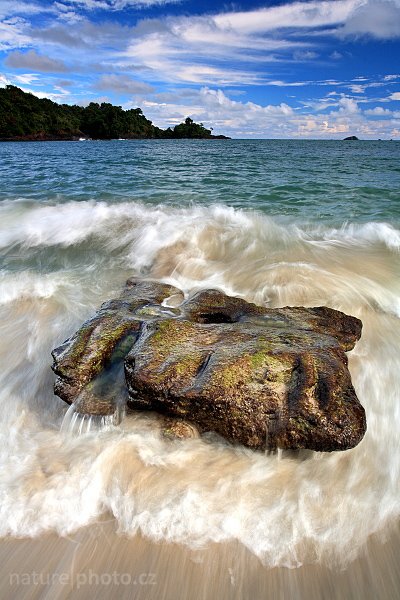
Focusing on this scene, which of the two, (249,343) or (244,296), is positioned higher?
(249,343)

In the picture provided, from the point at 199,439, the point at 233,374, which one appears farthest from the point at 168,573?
the point at 233,374

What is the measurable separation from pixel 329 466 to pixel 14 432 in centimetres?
250

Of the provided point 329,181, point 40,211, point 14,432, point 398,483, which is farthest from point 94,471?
point 329,181

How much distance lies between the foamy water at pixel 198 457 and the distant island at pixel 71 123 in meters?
98.4

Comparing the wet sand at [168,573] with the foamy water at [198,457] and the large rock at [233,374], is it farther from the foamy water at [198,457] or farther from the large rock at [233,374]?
the large rock at [233,374]

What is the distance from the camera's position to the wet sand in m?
2.06

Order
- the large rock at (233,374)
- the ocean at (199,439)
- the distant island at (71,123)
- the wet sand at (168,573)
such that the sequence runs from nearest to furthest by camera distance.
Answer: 1. the wet sand at (168,573)
2. the ocean at (199,439)
3. the large rock at (233,374)
4. the distant island at (71,123)

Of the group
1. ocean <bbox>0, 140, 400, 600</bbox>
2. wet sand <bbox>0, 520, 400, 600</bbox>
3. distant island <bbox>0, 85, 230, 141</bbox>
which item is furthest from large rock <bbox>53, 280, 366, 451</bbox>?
distant island <bbox>0, 85, 230, 141</bbox>

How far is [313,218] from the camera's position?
10688mm

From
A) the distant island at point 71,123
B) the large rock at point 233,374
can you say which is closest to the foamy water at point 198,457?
the large rock at point 233,374

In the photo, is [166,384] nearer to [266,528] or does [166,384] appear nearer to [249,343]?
[249,343]

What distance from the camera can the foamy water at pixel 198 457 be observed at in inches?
93.6

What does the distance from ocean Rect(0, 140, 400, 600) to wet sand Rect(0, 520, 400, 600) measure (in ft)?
0.06

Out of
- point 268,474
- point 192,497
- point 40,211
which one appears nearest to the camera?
point 192,497
